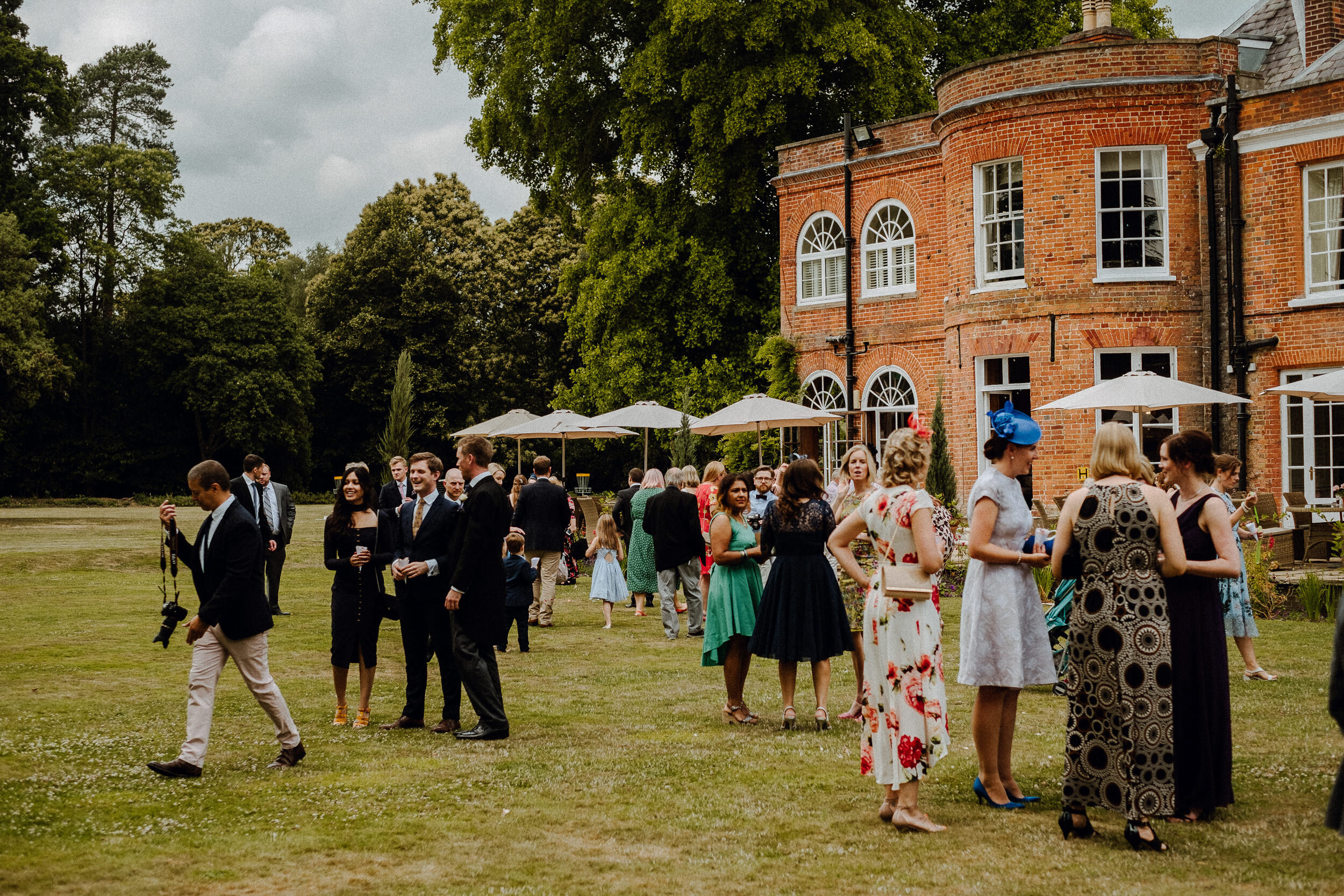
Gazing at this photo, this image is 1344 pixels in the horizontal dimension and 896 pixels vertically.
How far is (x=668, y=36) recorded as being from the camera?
28.5 m

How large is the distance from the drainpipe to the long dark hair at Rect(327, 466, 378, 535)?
1682 centimetres

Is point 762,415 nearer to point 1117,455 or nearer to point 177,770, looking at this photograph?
point 177,770

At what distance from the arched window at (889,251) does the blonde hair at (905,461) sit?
726 inches

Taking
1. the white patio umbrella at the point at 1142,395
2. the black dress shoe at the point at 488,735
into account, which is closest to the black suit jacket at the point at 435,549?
the black dress shoe at the point at 488,735

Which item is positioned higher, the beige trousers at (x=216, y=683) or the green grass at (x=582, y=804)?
the beige trousers at (x=216, y=683)

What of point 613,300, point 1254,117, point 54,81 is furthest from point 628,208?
point 54,81

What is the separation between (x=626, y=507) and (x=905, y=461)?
36.1 feet

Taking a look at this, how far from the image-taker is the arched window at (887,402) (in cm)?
2439

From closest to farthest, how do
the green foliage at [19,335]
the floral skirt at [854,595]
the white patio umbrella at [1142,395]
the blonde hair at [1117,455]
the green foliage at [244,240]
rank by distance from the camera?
the blonde hair at [1117,455] < the floral skirt at [854,595] < the white patio umbrella at [1142,395] < the green foliage at [19,335] < the green foliage at [244,240]

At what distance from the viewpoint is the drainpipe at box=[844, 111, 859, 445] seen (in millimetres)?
25172

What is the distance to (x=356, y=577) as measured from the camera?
29.5 feet

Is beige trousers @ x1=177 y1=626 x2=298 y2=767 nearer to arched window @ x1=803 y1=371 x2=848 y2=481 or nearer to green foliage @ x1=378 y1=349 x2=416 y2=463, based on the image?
green foliage @ x1=378 y1=349 x2=416 y2=463

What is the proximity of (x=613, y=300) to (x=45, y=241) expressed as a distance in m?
24.9

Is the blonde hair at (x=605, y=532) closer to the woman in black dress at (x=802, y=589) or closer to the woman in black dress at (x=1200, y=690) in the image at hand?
the woman in black dress at (x=802, y=589)
